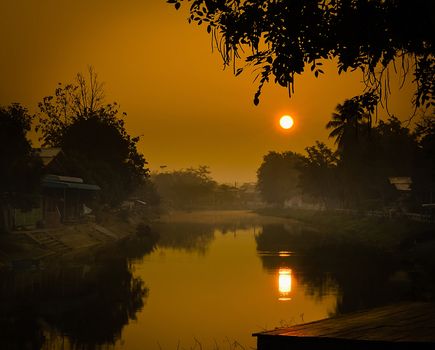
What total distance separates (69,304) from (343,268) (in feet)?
63.2

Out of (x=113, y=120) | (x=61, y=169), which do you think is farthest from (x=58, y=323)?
(x=113, y=120)

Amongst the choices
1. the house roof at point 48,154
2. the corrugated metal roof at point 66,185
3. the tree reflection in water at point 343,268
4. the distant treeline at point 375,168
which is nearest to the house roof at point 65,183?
the corrugated metal roof at point 66,185

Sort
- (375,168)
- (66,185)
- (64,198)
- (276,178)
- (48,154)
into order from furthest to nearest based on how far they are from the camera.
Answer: (276,178) < (375,168) < (64,198) < (48,154) < (66,185)

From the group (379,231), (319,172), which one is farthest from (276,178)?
(379,231)

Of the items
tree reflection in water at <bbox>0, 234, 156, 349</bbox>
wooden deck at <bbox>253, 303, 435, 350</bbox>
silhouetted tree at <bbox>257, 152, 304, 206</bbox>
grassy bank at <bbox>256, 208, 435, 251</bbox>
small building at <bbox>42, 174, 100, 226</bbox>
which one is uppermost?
silhouetted tree at <bbox>257, 152, 304, 206</bbox>

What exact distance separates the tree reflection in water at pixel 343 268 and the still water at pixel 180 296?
0.07 meters

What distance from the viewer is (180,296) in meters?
29.5

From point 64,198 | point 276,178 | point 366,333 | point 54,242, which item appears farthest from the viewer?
point 276,178

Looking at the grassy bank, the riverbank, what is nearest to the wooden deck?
the riverbank

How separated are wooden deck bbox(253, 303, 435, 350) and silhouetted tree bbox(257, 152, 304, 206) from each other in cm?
14890

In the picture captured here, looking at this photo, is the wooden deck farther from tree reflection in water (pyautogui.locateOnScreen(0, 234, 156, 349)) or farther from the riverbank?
the riverbank

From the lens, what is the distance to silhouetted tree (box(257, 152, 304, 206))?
164500 mm

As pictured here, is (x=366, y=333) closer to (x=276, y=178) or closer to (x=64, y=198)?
(x=64, y=198)

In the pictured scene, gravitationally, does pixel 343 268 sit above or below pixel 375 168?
below
